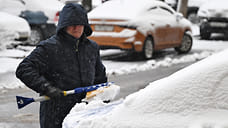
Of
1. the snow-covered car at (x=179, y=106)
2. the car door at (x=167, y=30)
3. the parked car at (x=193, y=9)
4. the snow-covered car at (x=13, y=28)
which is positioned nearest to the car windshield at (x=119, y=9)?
the car door at (x=167, y=30)

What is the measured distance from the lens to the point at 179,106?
2.27 m

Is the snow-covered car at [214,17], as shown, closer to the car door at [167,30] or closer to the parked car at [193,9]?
the car door at [167,30]

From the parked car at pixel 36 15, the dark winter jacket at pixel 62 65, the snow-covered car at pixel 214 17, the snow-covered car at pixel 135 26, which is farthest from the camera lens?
the snow-covered car at pixel 214 17

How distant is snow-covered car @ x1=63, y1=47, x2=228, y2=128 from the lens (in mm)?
2217

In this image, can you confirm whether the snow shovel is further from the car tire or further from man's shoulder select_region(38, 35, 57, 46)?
the car tire

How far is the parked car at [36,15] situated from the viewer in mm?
11367

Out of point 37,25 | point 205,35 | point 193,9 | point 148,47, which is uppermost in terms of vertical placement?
point 37,25

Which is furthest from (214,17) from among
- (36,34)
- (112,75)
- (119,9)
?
(112,75)

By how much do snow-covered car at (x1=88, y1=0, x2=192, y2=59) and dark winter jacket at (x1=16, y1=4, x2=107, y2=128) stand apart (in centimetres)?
649

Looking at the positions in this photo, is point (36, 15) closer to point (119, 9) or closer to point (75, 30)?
point (119, 9)

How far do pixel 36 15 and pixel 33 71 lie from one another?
9.30 metres

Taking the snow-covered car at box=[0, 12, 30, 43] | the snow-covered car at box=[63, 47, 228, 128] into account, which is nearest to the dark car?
the snow-covered car at box=[0, 12, 30, 43]

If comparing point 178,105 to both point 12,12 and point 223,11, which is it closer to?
point 12,12

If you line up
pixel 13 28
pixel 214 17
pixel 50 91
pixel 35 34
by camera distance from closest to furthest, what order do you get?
pixel 50 91 → pixel 13 28 → pixel 35 34 → pixel 214 17
